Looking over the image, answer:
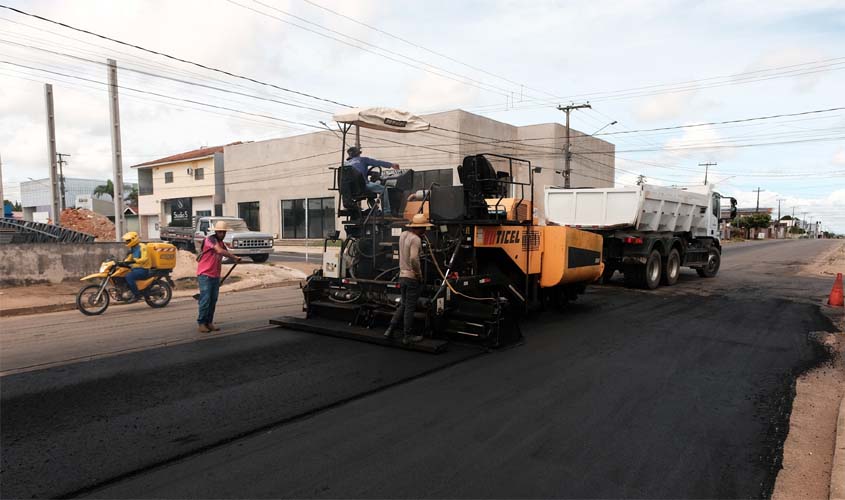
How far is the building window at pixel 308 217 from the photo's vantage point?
1479 inches

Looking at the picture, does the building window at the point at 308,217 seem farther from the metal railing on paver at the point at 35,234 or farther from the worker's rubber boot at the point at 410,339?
the worker's rubber boot at the point at 410,339

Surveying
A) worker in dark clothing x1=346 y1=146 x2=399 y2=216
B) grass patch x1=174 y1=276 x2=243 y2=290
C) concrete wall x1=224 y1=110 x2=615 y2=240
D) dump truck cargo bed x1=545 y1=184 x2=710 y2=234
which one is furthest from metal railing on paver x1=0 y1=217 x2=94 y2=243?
concrete wall x1=224 y1=110 x2=615 y2=240

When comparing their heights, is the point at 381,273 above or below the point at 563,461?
above

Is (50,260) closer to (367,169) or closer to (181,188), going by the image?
(367,169)

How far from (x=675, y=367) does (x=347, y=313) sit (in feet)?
15.2

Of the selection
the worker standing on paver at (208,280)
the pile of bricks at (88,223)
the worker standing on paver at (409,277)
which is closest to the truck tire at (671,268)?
the worker standing on paver at (409,277)

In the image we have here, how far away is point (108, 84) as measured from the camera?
16.7 m

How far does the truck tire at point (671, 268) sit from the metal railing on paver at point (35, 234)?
1692cm

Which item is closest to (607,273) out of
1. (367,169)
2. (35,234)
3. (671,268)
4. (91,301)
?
(671,268)

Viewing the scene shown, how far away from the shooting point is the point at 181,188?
46.9m

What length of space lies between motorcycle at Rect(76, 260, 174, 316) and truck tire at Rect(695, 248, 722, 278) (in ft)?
52.3

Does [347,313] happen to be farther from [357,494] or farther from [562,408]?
[357,494]

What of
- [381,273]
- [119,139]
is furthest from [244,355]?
[119,139]

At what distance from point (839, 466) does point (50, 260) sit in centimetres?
1575
